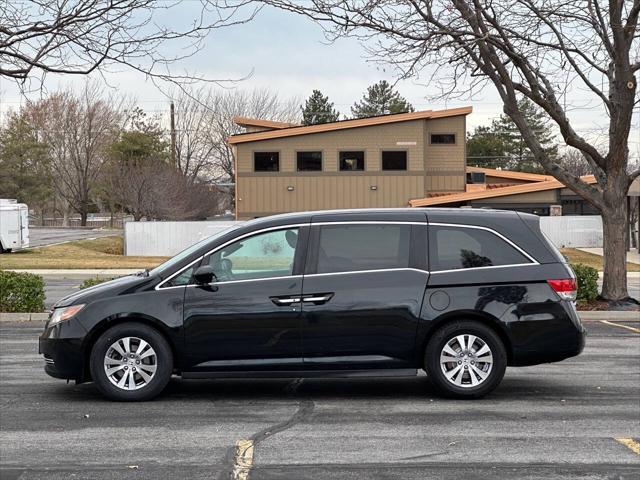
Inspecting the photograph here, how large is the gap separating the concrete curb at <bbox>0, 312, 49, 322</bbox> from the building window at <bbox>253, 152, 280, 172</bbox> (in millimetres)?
25896

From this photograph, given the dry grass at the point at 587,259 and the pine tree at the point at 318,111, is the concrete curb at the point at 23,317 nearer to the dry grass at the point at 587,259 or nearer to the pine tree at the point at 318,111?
the dry grass at the point at 587,259

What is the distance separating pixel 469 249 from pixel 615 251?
8717 millimetres

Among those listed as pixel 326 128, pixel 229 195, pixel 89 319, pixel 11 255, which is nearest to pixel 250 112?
pixel 229 195

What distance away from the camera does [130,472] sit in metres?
5.49

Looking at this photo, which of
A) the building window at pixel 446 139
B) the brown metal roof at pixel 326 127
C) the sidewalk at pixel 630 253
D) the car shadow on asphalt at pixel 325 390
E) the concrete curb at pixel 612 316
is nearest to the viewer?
the car shadow on asphalt at pixel 325 390

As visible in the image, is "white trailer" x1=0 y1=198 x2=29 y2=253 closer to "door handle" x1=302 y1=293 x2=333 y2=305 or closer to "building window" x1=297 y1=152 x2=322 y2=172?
"building window" x1=297 y1=152 x2=322 y2=172

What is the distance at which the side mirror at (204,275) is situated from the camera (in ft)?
24.7

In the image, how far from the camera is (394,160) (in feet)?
130

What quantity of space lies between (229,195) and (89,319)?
2314 inches

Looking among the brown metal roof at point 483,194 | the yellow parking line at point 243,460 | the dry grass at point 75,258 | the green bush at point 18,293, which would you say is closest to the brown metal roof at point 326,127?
the brown metal roof at point 483,194

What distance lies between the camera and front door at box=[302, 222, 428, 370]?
7.55 m

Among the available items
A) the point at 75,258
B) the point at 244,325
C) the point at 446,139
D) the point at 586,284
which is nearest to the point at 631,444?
the point at 244,325

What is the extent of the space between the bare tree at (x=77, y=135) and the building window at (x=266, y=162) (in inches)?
882

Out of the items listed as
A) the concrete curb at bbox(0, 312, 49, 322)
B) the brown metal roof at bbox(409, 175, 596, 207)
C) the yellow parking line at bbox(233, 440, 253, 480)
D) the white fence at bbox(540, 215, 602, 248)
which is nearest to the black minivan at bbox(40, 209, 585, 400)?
the yellow parking line at bbox(233, 440, 253, 480)
